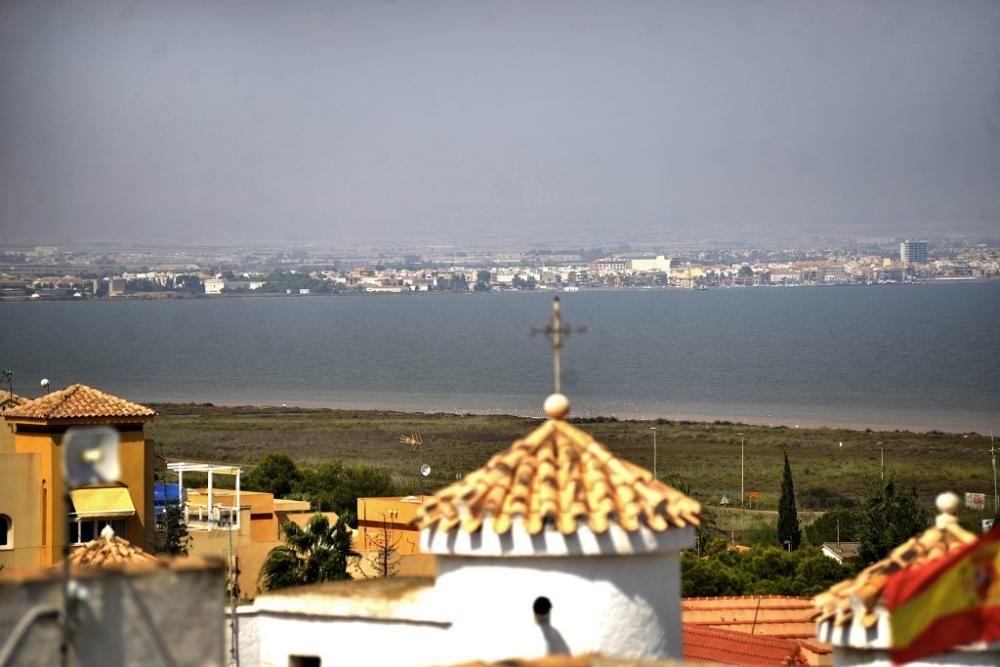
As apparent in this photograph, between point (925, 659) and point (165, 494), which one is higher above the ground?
point (925, 659)

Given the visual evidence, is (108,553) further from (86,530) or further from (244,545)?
(244,545)

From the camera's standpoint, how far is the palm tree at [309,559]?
122ft

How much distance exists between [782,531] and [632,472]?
166 ft

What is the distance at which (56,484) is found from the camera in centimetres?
3706

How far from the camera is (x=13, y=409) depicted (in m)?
40.2

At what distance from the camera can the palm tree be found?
37188mm

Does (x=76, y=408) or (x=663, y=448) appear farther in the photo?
(x=663, y=448)

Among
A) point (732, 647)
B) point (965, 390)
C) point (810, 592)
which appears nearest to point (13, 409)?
point (810, 592)

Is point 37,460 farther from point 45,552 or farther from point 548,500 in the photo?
point 548,500

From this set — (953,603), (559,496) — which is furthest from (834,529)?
(953,603)

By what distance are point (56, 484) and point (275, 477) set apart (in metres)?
48.5

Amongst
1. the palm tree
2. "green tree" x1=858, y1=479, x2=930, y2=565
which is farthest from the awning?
"green tree" x1=858, y1=479, x2=930, y2=565

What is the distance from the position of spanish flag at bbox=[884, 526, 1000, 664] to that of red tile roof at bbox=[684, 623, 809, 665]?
9.81 metres

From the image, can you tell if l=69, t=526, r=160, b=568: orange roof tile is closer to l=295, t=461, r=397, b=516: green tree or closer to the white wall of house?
the white wall of house
